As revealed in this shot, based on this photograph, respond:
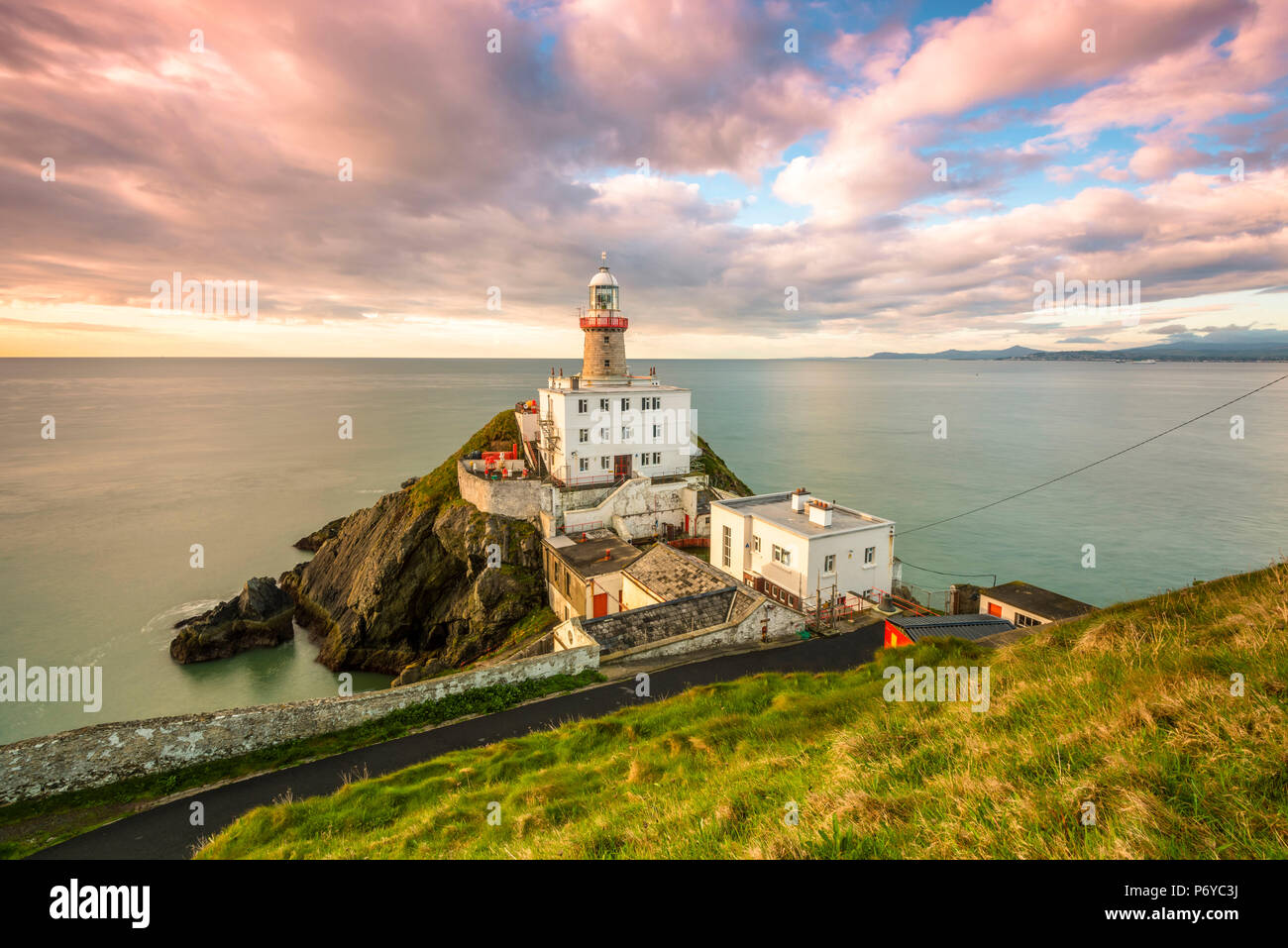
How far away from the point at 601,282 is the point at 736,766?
3714 centimetres

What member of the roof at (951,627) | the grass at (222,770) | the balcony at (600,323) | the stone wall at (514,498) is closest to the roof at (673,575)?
the roof at (951,627)

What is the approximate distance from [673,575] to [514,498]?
14985mm

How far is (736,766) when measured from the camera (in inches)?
337

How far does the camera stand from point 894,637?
18.0 m

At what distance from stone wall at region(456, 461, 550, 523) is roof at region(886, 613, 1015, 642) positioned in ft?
74.2

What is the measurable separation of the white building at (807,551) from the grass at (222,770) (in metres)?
10.7

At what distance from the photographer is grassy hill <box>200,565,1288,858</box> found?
443 cm

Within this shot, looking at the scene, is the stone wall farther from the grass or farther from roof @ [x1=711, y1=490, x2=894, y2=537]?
the grass

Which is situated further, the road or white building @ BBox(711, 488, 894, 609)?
white building @ BBox(711, 488, 894, 609)

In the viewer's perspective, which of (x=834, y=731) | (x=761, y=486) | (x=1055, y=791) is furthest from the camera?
(x=761, y=486)

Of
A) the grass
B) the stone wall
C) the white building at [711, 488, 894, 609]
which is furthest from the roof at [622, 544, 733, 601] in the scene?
the stone wall

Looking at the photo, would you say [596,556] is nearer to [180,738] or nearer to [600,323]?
[600,323]
